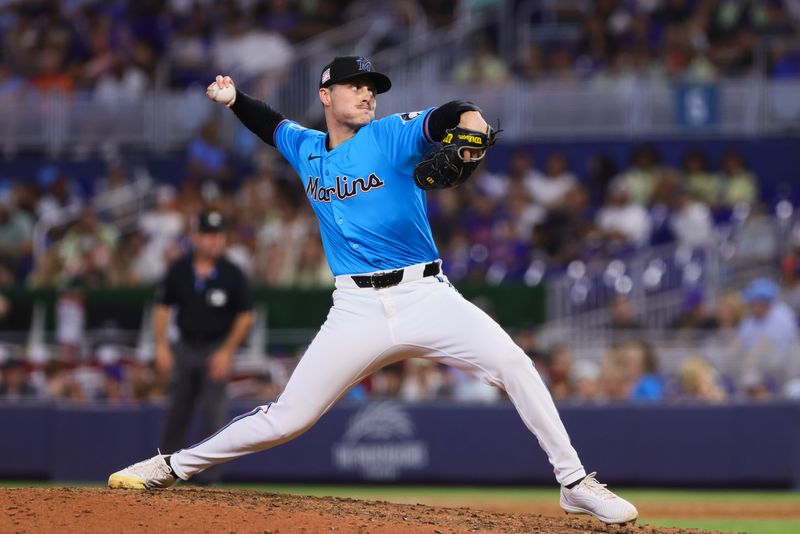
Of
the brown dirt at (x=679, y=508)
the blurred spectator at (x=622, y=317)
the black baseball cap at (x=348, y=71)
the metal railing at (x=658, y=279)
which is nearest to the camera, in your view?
the black baseball cap at (x=348, y=71)

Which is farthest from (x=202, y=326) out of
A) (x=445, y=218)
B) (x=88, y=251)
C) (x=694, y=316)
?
(x=88, y=251)

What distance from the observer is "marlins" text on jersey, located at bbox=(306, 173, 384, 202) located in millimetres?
6301

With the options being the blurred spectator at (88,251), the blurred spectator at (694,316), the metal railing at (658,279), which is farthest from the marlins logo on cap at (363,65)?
the blurred spectator at (88,251)

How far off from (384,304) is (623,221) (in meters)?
9.87

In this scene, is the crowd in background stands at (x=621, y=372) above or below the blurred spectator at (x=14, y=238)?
below

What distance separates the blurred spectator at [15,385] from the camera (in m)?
13.7

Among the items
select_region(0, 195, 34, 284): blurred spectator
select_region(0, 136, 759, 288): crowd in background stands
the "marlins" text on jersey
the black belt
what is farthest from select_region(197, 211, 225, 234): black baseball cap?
select_region(0, 195, 34, 284): blurred spectator

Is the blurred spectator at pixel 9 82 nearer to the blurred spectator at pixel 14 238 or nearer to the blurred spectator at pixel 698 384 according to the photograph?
the blurred spectator at pixel 14 238

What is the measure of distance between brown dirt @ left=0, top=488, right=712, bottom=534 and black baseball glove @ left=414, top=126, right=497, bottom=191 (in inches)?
63.4

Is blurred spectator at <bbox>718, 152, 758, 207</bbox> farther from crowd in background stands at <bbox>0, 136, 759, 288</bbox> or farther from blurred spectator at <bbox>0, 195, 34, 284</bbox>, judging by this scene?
blurred spectator at <bbox>0, 195, 34, 284</bbox>

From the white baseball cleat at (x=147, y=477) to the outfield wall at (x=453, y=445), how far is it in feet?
18.4

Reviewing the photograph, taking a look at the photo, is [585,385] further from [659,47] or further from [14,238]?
[14,238]

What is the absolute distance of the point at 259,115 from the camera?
712cm

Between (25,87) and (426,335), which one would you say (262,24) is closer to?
(25,87)
